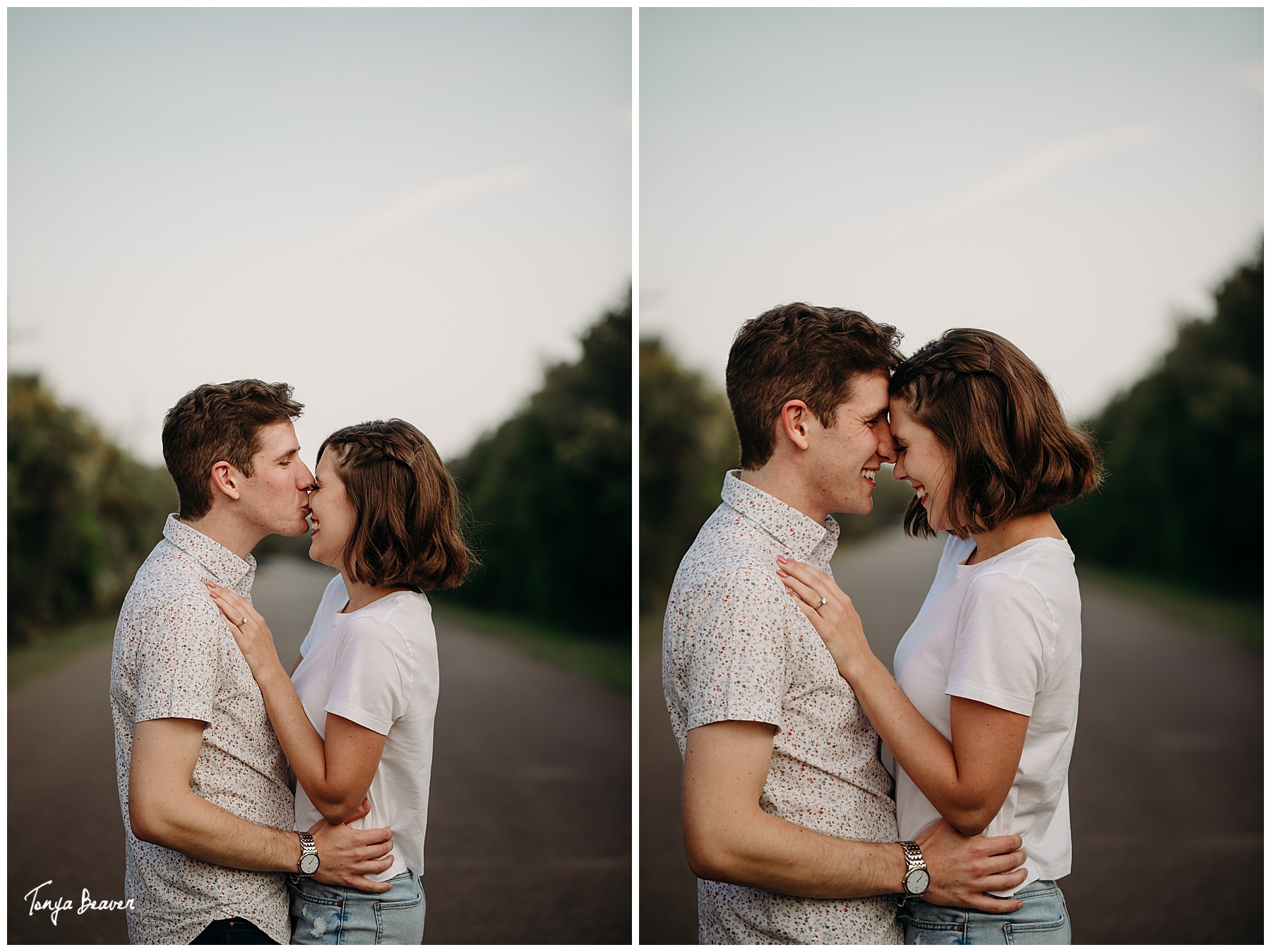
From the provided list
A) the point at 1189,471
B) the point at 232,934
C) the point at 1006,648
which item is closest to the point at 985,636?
the point at 1006,648

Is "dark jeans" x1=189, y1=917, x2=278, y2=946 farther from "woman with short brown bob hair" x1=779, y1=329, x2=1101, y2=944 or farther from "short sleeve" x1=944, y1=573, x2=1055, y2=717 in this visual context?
"short sleeve" x1=944, y1=573, x2=1055, y2=717

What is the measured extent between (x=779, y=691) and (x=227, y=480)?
1.11 meters

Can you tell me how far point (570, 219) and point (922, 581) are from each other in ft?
9.07

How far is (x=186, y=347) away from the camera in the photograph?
3.05m

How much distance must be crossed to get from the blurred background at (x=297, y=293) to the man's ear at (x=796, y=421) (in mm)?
1231

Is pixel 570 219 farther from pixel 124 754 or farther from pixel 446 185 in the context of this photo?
pixel 124 754

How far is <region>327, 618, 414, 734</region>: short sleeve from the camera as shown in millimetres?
1722

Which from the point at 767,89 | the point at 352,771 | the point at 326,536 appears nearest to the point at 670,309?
the point at 767,89

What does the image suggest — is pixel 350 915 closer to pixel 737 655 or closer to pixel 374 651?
pixel 374 651

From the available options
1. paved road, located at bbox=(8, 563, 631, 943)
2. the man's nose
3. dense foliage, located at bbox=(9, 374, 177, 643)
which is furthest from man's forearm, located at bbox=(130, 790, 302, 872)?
dense foliage, located at bbox=(9, 374, 177, 643)

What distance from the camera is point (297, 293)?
3150mm

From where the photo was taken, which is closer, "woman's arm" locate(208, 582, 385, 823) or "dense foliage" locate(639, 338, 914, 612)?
"woman's arm" locate(208, 582, 385, 823)

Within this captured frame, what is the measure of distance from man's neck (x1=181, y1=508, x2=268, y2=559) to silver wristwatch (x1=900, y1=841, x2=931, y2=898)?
1.33 meters

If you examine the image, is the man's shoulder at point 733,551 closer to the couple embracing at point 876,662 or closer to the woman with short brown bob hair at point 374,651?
the couple embracing at point 876,662
